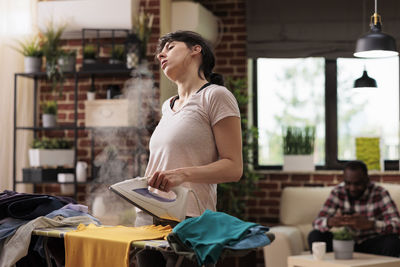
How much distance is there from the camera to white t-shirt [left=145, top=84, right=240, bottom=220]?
1.79 meters

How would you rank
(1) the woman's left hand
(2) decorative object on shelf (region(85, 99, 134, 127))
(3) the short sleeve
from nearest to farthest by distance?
(1) the woman's left hand → (3) the short sleeve → (2) decorative object on shelf (region(85, 99, 134, 127))

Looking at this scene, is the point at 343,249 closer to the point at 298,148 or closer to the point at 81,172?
the point at 298,148

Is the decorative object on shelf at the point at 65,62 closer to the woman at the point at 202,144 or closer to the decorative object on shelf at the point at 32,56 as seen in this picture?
the decorative object on shelf at the point at 32,56

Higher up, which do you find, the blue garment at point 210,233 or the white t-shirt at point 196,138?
the white t-shirt at point 196,138

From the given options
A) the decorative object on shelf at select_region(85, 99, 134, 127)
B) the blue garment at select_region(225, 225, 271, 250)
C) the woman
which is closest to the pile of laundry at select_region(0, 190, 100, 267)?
the woman

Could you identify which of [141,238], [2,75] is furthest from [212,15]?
[141,238]

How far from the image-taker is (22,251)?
6.48 ft

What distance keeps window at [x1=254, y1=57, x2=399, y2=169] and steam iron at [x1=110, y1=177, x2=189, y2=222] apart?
3737 millimetres

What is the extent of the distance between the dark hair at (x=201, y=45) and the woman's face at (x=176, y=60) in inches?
1.1

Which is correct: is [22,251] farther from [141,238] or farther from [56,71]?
[56,71]

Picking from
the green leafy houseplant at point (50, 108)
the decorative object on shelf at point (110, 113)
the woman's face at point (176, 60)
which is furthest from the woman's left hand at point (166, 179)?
the green leafy houseplant at point (50, 108)

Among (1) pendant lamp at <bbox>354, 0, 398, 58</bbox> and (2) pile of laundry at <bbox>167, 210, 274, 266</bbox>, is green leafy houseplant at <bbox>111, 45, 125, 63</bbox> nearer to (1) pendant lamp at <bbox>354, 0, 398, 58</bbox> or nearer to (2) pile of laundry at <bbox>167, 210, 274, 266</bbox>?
(1) pendant lamp at <bbox>354, 0, 398, 58</bbox>

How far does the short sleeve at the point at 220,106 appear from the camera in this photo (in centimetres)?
179

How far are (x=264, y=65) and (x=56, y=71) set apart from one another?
1901 millimetres
